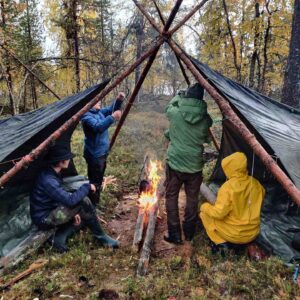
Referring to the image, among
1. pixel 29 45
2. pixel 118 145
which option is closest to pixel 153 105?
pixel 29 45

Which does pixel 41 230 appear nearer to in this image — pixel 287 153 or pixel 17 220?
pixel 17 220

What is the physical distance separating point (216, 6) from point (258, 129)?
10.2 metres

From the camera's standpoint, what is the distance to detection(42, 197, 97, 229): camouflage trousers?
4.79m

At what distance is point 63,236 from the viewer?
4.96 meters

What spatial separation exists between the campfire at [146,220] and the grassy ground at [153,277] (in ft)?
0.53

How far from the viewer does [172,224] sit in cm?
514

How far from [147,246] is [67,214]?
1410mm

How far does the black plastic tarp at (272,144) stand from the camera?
3.99 metres

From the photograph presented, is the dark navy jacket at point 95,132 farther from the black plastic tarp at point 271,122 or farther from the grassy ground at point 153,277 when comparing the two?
the black plastic tarp at point 271,122

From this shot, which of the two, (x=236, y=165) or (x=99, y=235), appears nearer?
(x=236, y=165)

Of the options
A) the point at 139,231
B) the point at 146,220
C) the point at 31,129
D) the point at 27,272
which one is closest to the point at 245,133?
the point at 139,231

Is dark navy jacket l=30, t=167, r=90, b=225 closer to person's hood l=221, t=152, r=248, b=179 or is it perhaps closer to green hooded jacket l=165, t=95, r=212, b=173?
green hooded jacket l=165, t=95, r=212, b=173

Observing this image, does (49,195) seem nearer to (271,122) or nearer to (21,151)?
(21,151)

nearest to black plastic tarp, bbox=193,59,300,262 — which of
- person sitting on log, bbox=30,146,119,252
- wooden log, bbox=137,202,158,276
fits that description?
wooden log, bbox=137,202,158,276
